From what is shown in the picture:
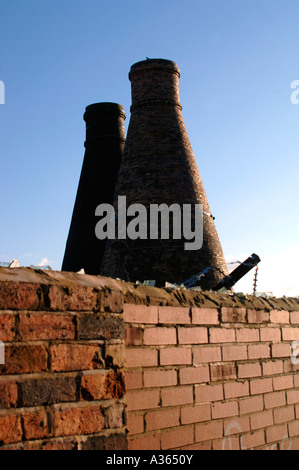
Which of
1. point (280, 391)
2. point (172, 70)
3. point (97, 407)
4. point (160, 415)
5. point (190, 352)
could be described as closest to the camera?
point (97, 407)

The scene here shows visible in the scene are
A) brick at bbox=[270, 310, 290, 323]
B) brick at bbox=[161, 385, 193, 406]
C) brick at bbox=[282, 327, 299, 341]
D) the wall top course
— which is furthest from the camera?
brick at bbox=[282, 327, 299, 341]

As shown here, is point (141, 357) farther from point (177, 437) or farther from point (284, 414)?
point (284, 414)

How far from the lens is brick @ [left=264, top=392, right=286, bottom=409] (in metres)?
4.19

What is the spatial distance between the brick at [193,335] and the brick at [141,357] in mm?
252

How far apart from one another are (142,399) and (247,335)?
45.9 inches

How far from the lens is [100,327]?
245cm

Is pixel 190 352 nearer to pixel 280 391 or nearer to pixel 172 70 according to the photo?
pixel 280 391

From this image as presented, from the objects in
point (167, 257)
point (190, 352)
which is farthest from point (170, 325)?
point (167, 257)

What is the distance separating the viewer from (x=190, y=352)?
11.7ft

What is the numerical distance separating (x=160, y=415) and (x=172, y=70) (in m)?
14.6

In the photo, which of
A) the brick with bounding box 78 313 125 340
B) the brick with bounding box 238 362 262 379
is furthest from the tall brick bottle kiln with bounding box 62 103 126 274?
the brick with bounding box 78 313 125 340

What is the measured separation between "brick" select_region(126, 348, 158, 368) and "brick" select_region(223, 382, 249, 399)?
75 cm

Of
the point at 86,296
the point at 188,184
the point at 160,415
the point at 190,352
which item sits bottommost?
the point at 160,415

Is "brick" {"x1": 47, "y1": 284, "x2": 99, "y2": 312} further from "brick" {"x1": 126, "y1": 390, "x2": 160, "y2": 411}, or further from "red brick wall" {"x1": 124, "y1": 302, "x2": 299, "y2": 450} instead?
"brick" {"x1": 126, "y1": 390, "x2": 160, "y2": 411}
